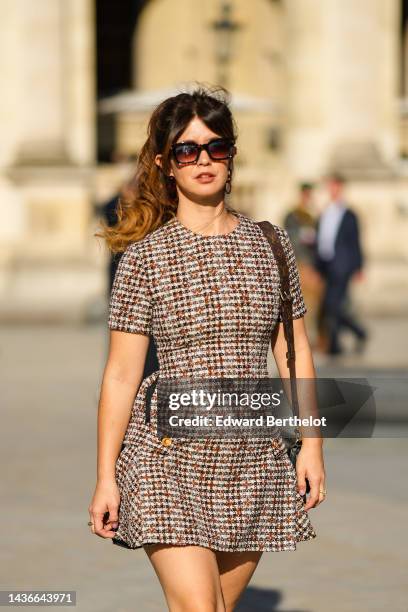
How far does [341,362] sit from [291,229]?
86.5 inches

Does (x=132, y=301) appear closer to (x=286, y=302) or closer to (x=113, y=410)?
(x=113, y=410)

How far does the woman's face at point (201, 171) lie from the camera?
4.45 m

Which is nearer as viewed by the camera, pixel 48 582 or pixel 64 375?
pixel 48 582

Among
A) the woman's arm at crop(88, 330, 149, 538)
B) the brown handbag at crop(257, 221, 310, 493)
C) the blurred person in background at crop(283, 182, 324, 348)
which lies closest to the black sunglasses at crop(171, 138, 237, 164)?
the brown handbag at crop(257, 221, 310, 493)

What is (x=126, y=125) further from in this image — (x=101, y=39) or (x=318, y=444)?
(x=318, y=444)

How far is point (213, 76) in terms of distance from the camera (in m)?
28.9

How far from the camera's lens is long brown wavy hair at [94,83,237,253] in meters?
4.46

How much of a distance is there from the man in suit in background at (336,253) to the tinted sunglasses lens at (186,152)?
39.4ft

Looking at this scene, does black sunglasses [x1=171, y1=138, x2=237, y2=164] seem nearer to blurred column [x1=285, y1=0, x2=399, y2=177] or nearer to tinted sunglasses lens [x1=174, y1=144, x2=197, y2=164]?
tinted sunglasses lens [x1=174, y1=144, x2=197, y2=164]

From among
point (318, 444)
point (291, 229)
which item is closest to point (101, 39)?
point (291, 229)

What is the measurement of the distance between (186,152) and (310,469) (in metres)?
0.91

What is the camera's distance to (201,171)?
4.46m

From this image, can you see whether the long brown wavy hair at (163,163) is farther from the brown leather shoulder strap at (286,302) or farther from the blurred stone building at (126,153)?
the blurred stone building at (126,153)

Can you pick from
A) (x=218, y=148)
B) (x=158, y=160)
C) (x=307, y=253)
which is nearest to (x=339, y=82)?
(x=307, y=253)
